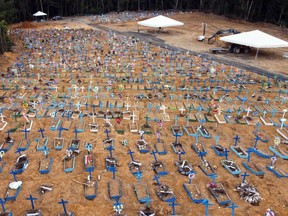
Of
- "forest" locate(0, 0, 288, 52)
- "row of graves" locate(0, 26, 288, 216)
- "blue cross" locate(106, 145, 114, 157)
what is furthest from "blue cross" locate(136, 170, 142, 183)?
"forest" locate(0, 0, 288, 52)

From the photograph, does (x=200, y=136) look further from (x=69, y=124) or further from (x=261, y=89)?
(x=261, y=89)

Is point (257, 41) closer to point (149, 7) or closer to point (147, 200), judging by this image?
point (147, 200)

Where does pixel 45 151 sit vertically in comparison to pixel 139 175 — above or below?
below

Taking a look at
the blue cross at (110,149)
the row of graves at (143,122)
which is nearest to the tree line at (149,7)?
the row of graves at (143,122)

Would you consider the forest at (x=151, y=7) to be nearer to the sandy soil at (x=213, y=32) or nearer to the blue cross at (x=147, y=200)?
the sandy soil at (x=213, y=32)

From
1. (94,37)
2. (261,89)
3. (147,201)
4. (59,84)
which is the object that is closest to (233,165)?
(147,201)

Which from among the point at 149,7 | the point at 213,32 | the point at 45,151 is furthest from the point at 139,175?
the point at 149,7

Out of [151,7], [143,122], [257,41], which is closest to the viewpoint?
[143,122]
